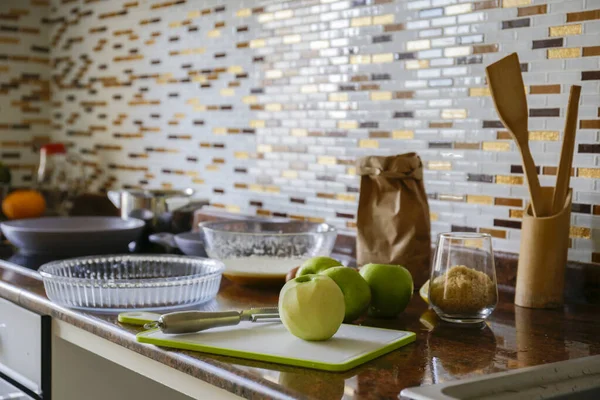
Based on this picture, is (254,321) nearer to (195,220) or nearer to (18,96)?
(195,220)

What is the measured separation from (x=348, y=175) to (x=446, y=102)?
36 cm

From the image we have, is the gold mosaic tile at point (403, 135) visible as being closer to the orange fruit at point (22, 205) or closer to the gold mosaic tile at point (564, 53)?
the gold mosaic tile at point (564, 53)

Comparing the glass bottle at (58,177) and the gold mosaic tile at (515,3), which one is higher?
the gold mosaic tile at (515,3)

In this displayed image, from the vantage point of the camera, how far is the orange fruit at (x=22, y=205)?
2688mm

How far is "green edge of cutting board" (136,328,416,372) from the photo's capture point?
101 cm

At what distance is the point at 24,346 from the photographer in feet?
5.05

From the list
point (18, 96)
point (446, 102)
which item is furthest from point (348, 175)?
point (18, 96)

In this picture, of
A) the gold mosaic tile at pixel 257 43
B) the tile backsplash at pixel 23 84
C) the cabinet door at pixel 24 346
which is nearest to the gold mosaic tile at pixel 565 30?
the gold mosaic tile at pixel 257 43

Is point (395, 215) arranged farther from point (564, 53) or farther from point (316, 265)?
point (564, 53)

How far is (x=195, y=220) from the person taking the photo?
2.46 metres

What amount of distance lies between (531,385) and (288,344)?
337mm

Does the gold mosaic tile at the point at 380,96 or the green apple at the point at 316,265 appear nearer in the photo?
the green apple at the point at 316,265

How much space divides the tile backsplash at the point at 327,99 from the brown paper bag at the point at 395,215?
0.16m

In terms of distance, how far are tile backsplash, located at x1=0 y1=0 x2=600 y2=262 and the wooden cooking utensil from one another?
93mm
